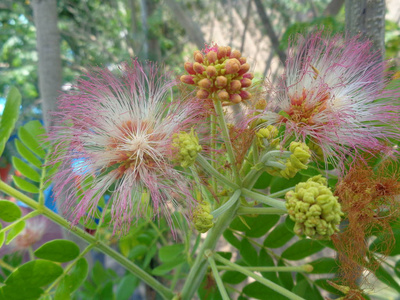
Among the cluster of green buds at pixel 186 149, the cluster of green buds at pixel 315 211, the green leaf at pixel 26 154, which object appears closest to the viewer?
the cluster of green buds at pixel 315 211

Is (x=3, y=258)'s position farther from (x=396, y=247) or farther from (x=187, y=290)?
(x=396, y=247)

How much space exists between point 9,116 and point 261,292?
1.09 meters

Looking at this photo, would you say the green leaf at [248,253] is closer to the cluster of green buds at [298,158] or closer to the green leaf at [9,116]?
the cluster of green buds at [298,158]

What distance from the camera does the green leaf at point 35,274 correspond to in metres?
0.98

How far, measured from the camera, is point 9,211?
1.09 metres

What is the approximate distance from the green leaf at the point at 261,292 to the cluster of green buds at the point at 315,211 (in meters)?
0.50

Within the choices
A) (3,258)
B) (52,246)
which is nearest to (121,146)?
(52,246)

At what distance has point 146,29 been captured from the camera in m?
4.66

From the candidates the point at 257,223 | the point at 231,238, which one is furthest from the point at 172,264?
the point at 257,223

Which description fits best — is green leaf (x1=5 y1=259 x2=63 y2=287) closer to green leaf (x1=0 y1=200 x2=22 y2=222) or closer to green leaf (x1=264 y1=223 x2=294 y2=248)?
green leaf (x1=0 y1=200 x2=22 y2=222)

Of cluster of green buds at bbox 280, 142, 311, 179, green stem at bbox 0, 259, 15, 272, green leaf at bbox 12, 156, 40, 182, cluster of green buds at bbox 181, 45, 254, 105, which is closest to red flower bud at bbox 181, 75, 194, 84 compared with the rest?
cluster of green buds at bbox 181, 45, 254, 105

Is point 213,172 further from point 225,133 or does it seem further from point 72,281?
point 72,281

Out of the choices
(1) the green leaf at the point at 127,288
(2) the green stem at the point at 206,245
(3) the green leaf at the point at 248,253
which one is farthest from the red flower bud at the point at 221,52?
(1) the green leaf at the point at 127,288

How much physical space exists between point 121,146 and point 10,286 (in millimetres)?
524
